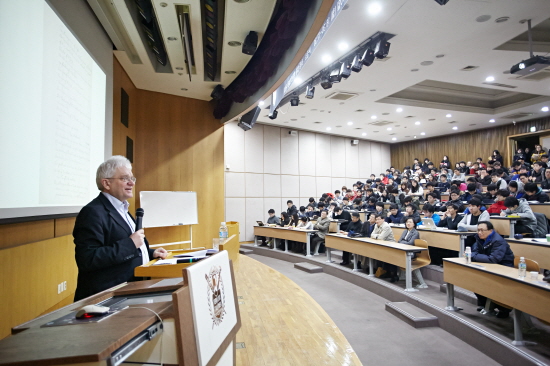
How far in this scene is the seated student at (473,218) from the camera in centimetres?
483

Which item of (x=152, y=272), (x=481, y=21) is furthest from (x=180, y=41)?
(x=481, y=21)

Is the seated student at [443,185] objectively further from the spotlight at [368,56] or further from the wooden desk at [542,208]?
the spotlight at [368,56]

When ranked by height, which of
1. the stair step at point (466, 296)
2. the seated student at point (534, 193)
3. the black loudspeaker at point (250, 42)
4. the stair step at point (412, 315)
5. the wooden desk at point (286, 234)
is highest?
the black loudspeaker at point (250, 42)

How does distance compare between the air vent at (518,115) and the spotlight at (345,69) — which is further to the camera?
the air vent at (518,115)

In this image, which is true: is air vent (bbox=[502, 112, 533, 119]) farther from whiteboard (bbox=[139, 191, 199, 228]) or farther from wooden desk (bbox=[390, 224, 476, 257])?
whiteboard (bbox=[139, 191, 199, 228])

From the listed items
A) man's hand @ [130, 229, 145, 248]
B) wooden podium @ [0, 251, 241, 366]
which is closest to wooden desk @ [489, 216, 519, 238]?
wooden podium @ [0, 251, 241, 366]

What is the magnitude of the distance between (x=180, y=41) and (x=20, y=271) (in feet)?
Answer: 11.2

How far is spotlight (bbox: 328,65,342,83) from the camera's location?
580cm

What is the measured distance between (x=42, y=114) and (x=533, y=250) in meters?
5.08

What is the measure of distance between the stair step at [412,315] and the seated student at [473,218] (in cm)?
156

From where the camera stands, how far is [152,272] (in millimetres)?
1649

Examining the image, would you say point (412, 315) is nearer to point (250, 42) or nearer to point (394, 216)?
point (394, 216)

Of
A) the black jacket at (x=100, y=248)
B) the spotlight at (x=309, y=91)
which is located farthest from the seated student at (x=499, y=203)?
the black jacket at (x=100, y=248)

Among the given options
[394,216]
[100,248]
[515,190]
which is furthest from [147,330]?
[515,190]
